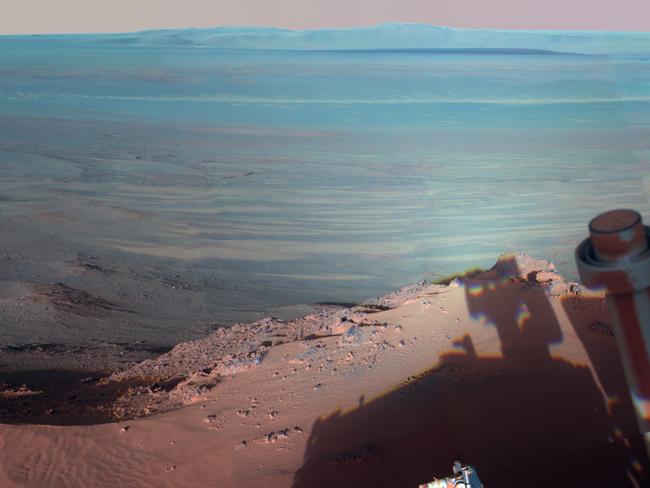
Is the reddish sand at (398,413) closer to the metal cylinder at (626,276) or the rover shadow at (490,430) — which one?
the rover shadow at (490,430)

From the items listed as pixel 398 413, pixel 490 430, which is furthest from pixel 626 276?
pixel 398 413

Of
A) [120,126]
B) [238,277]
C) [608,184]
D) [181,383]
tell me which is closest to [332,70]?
[120,126]

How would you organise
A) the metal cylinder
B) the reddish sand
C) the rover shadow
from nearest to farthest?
the metal cylinder < the rover shadow < the reddish sand

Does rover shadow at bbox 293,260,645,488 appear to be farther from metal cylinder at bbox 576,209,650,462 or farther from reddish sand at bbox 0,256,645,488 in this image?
metal cylinder at bbox 576,209,650,462

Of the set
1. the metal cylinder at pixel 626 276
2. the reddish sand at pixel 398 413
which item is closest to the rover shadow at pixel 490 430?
the reddish sand at pixel 398 413

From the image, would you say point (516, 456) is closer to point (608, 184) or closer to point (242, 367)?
point (242, 367)

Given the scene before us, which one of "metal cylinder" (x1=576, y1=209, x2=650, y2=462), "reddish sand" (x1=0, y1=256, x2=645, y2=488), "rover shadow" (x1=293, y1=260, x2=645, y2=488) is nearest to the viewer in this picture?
"metal cylinder" (x1=576, y1=209, x2=650, y2=462)

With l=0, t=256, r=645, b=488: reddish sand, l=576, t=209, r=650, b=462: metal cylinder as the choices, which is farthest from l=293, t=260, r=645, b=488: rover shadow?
l=576, t=209, r=650, b=462: metal cylinder

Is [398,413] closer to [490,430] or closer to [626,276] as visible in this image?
[490,430]
